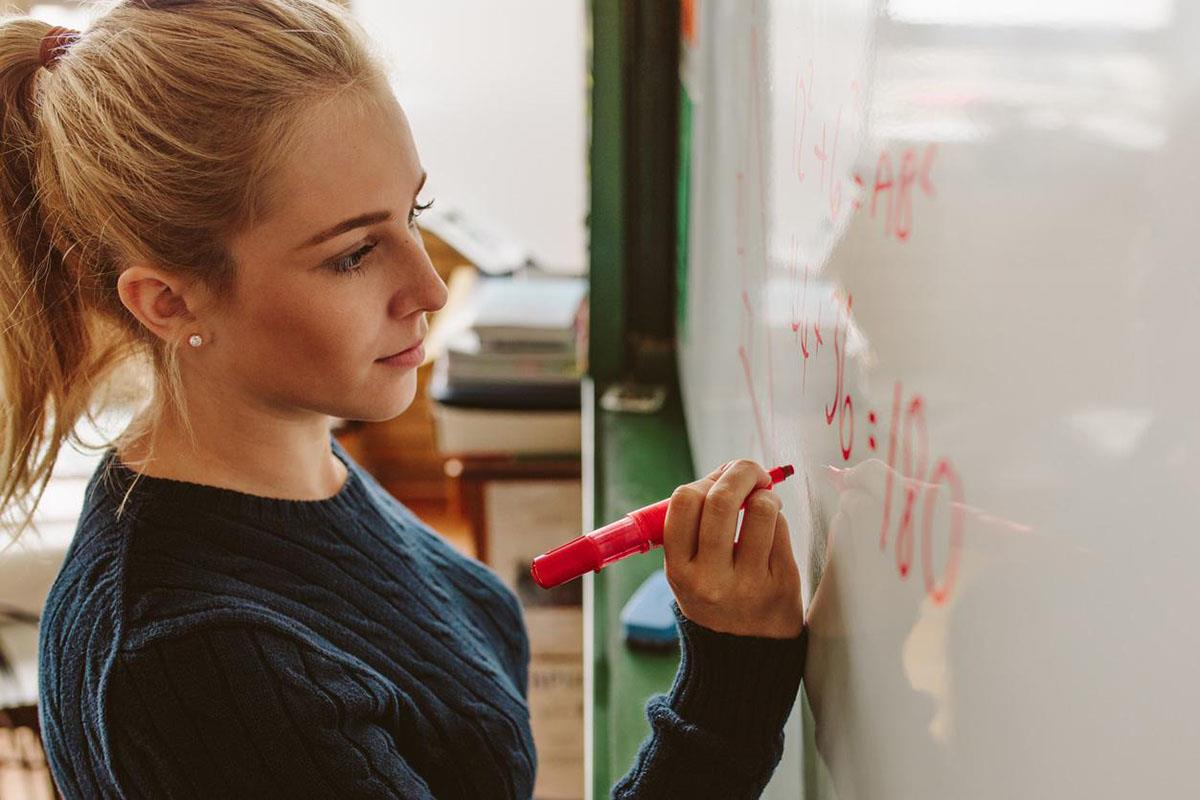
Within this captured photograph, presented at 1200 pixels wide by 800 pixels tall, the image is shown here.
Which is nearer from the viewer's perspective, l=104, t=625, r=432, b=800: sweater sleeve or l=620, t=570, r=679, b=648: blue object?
l=104, t=625, r=432, b=800: sweater sleeve

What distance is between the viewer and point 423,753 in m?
0.96

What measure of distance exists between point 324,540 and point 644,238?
4.05 feet

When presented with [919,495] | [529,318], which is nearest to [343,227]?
[919,495]

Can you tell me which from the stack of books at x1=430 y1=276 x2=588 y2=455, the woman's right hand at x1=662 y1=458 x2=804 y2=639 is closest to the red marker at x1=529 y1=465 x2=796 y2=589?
the woman's right hand at x1=662 y1=458 x2=804 y2=639

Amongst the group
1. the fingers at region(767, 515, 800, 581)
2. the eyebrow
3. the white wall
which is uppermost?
the eyebrow

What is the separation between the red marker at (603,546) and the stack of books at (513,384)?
155 cm

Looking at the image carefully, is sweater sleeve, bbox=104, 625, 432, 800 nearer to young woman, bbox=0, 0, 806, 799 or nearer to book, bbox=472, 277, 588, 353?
young woman, bbox=0, 0, 806, 799

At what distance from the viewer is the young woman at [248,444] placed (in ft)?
2.66

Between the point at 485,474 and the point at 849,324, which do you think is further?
the point at 485,474

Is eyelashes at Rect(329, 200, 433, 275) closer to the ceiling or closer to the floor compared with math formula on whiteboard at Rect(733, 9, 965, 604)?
closer to the floor

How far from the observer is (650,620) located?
4.54 feet

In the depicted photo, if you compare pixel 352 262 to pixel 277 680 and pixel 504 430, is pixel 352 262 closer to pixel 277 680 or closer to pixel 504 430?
pixel 277 680

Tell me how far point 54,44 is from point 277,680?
0.52 meters

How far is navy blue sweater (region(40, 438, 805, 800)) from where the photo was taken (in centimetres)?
80
